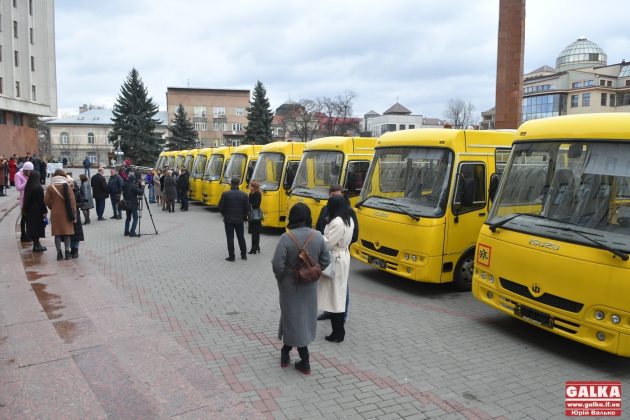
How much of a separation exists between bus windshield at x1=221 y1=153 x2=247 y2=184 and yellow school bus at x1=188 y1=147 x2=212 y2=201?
3322 mm

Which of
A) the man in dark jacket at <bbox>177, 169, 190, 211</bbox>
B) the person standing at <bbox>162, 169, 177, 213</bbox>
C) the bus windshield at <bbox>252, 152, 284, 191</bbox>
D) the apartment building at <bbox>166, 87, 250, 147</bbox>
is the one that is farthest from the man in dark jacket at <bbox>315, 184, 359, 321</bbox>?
the apartment building at <bbox>166, 87, 250, 147</bbox>

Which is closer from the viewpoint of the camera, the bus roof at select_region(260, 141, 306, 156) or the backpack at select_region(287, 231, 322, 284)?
the backpack at select_region(287, 231, 322, 284)

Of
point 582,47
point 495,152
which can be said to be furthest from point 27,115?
point 582,47

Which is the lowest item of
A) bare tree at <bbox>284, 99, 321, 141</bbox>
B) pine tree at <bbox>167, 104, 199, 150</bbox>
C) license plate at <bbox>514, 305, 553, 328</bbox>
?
license plate at <bbox>514, 305, 553, 328</bbox>

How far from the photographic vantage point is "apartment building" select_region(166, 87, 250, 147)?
304ft

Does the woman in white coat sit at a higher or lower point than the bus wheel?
higher

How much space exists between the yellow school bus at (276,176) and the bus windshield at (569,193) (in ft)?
27.0

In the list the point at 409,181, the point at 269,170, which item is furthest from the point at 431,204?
the point at 269,170

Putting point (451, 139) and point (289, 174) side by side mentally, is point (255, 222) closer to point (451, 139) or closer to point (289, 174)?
point (289, 174)

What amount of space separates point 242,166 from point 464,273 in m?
12.1

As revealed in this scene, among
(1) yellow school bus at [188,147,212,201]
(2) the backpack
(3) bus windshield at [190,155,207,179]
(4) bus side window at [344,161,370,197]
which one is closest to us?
(2) the backpack

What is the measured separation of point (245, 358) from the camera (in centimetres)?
562

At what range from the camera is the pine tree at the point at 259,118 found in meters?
63.0

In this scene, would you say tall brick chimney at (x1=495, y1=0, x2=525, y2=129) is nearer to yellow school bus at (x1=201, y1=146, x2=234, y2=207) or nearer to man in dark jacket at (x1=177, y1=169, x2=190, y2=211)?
yellow school bus at (x1=201, y1=146, x2=234, y2=207)
